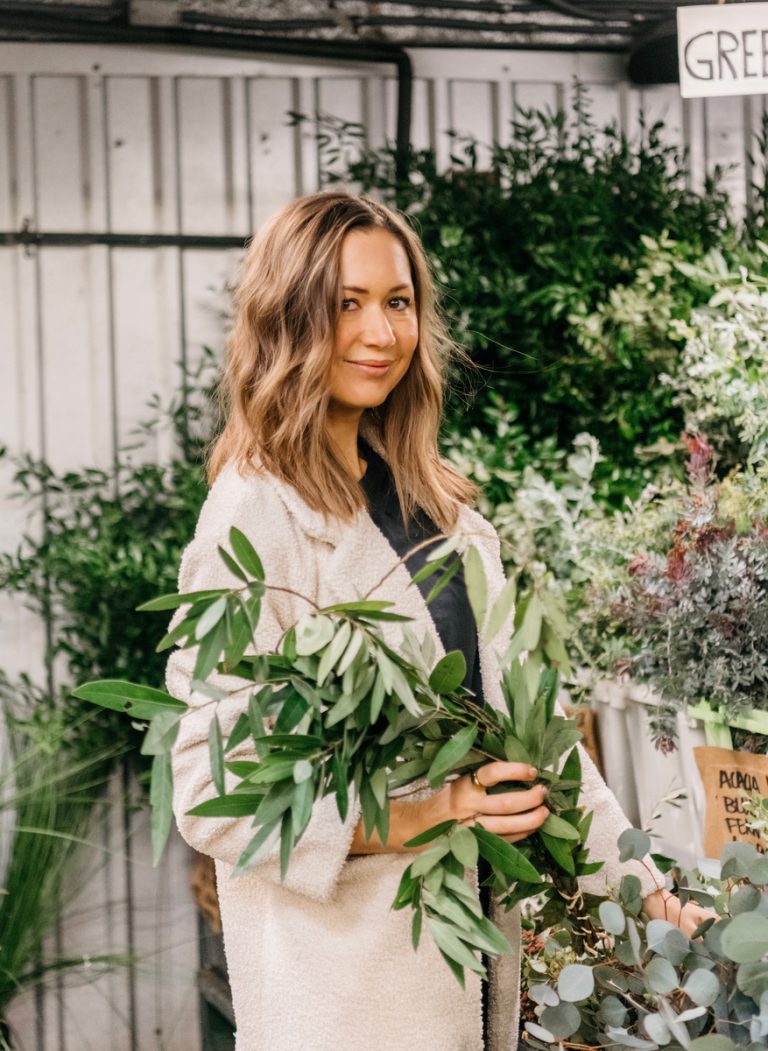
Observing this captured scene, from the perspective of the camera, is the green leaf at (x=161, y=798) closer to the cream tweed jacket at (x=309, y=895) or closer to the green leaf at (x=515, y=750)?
the cream tweed jacket at (x=309, y=895)

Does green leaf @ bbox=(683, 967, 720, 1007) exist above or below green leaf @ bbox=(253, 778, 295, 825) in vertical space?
below

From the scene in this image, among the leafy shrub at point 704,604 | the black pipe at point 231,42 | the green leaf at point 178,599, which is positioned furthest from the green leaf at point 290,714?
the black pipe at point 231,42

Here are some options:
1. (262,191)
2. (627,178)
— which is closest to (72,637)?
(262,191)

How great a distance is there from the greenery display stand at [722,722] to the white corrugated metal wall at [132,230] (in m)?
1.74

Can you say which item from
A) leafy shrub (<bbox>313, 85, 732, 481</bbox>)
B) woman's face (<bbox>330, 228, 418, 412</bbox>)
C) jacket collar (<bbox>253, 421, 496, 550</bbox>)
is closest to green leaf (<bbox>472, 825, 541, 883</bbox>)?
jacket collar (<bbox>253, 421, 496, 550</bbox>)

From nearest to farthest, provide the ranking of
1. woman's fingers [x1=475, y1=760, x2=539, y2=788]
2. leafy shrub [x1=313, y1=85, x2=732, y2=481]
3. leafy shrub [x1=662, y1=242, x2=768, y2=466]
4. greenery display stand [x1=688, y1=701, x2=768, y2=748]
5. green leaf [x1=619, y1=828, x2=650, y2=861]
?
woman's fingers [x1=475, y1=760, x2=539, y2=788] → green leaf [x1=619, y1=828, x2=650, y2=861] → greenery display stand [x1=688, y1=701, x2=768, y2=748] → leafy shrub [x1=662, y1=242, x2=768, y2=466] → leafy shrub [x1=313, y1=85, x2=732, y2=481]

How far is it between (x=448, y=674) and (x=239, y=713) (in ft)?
0.63

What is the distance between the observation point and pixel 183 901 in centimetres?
339

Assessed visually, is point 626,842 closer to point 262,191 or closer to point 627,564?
point 627,564

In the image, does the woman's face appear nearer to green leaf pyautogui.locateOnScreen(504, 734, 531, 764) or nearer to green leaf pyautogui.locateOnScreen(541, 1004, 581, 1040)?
green leaf pyautogui.locateOnScreen(504, 734, 531, 764)

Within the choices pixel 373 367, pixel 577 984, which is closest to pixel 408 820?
pixel 577 984

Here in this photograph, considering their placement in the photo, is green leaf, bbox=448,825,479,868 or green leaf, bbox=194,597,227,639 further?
green leaf, bbox=448,825,479,868

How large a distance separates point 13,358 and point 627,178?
1.56 m

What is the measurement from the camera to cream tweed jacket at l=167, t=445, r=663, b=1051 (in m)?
1.20
